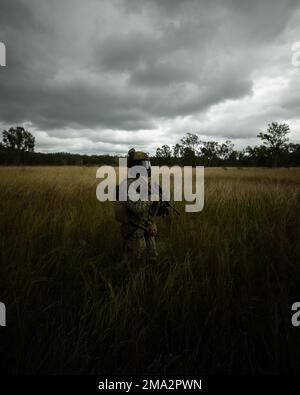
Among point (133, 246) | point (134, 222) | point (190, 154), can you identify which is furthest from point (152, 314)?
point (190, 154)

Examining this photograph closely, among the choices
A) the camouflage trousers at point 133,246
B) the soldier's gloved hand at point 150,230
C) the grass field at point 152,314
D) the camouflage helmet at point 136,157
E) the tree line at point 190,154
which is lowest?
the grass field at point 152,314

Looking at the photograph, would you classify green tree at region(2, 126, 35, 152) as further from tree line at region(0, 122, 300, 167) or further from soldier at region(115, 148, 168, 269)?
soldier at region(115, 148, 168, 269)

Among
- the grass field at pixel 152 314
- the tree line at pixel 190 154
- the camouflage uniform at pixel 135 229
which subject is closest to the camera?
the grass field at pixel 152 314

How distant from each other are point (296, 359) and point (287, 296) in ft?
1.65

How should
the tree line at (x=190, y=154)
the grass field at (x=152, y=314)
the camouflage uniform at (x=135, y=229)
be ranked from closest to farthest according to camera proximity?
the grass field at (x=152, y=314), the camouflage uniform at (x=135, y=229), the tree line at (x=190, y=154)

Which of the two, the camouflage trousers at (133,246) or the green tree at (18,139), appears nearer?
the camouflage trousers at (133,246)

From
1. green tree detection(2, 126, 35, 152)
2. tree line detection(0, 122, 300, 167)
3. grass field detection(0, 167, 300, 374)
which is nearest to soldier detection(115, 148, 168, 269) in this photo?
grass field detection(0, 167, 300, 374)

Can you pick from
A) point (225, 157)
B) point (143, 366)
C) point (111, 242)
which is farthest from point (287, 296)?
point (225, 157)

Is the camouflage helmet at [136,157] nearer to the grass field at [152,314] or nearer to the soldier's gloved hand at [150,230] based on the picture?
the soldier's gloved hand at [150,230]

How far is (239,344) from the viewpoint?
4.25 ft

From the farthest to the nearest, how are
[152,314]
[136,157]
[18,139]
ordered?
[18,139], [136,157], [152,314]

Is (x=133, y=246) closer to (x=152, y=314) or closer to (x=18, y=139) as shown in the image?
(x=152, y=314)

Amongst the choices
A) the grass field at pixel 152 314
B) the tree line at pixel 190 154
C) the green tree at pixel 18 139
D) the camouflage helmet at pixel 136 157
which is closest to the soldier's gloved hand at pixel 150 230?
the grass field at pixel 152 314

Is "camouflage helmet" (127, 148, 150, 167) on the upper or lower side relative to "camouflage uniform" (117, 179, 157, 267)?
upper
